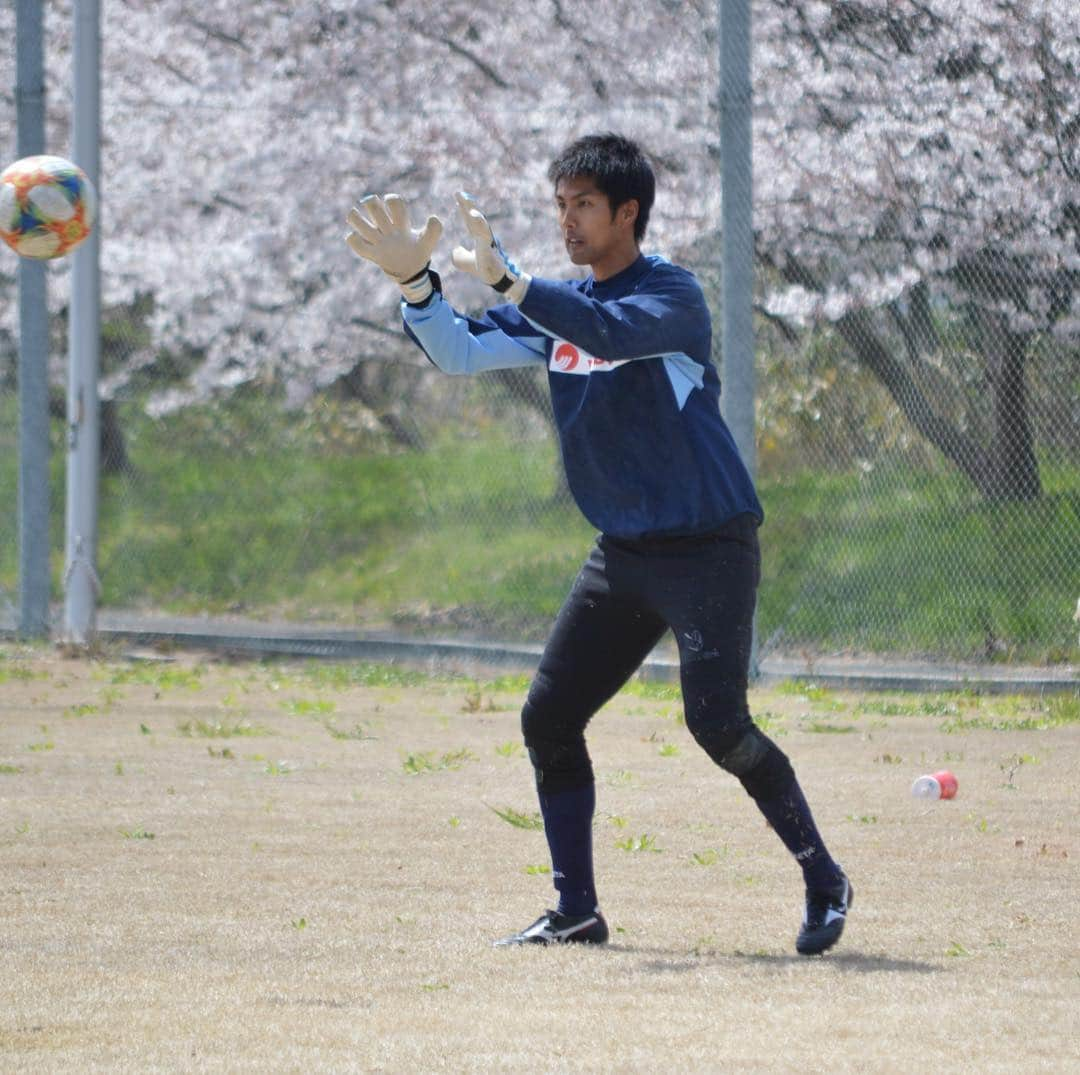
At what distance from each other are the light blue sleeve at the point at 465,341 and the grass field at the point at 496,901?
145 cm

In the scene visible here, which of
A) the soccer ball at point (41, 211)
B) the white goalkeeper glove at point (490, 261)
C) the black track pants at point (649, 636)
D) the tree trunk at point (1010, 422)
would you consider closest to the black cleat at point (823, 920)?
the black track pants at point (649, 636)

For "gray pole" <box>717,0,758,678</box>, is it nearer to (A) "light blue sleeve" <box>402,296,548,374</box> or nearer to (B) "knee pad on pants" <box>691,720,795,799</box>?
(A) "light blue sleeve" <box>402,296,548,374</box>

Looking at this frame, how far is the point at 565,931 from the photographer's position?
509 centimetres

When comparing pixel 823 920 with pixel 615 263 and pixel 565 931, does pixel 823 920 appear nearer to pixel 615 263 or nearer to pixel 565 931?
pixel 565 931

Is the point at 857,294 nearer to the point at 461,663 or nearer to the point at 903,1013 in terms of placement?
the point at 461,663

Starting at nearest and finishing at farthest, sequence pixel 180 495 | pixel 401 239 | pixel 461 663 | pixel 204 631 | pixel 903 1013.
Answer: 1. pixel 903 1013
2. pixel 401 239
3. pixel 461 663
4. pixel 204 631
5. pixel 180 495

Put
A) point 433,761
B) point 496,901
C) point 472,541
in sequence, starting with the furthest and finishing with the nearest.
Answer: point 472,541
point 433,761
point 496,901

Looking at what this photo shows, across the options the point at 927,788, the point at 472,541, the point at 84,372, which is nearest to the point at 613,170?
the point at 927,788

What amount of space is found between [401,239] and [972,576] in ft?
23.2

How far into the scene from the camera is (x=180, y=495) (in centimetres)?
1598

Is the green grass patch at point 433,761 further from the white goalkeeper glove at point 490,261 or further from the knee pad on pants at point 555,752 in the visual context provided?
the white goalkeeper glove at point 490,261

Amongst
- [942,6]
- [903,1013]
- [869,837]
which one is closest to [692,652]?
[903,1013]

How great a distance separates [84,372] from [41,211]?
5404 mm

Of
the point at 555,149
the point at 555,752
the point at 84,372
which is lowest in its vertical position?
the point at 555,752
